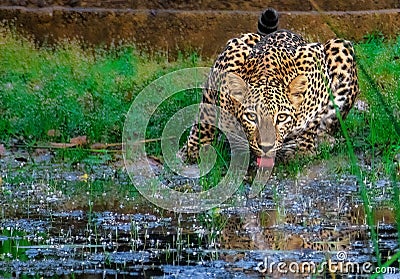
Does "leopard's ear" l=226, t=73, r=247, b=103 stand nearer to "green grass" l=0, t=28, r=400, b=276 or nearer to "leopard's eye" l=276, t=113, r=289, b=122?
"leopard's eye" l=276, t=113, r=289, b=122

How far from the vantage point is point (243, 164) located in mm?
7078

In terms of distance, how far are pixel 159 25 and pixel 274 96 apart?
321cm

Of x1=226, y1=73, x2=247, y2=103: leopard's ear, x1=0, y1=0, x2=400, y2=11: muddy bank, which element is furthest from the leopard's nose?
x1=0, y1=0, x2=400, y2=11: muddy bank

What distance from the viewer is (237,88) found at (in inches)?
282

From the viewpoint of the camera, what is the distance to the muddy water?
4.45m

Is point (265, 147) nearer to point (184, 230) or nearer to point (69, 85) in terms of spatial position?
point (184, 230)

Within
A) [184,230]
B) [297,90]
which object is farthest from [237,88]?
[184,230]

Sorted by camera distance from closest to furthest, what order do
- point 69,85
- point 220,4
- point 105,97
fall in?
point 105,97 → point 69,85 → point 220,4

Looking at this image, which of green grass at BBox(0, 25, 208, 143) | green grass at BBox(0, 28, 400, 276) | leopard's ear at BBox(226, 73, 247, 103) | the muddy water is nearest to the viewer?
the muddy water

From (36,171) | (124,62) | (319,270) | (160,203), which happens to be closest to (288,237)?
(319,270)

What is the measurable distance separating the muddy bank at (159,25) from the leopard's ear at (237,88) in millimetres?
2812

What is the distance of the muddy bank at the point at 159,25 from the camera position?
9922mm

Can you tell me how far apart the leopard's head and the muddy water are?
24cm

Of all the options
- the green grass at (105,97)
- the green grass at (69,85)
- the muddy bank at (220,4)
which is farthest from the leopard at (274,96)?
the muddy bank at (220,4)
